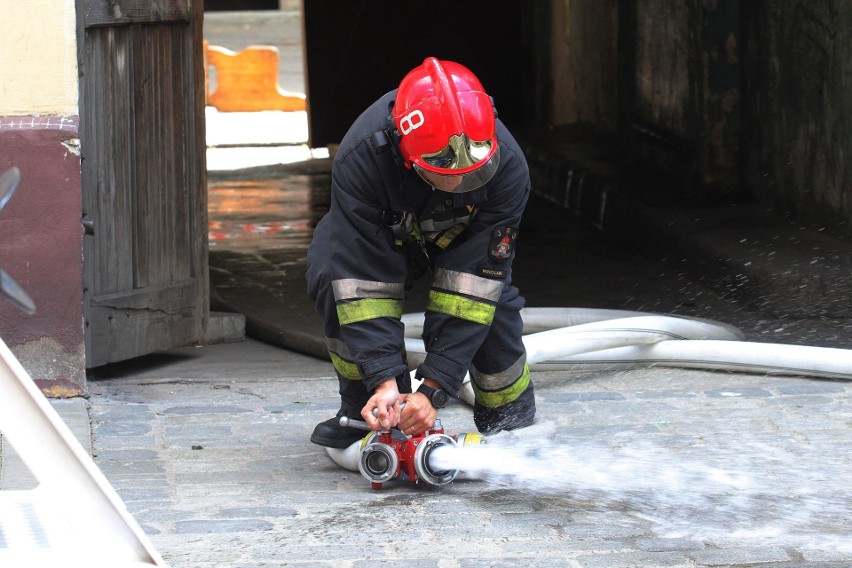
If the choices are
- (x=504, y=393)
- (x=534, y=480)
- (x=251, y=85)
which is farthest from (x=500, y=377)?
(x=251, y=85)

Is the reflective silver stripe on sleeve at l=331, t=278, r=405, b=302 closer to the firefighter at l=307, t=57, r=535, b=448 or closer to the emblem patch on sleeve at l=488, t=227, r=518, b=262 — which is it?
the firefighter at l=307, t=57, r=535, b=448

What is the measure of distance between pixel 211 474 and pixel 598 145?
7655 mm

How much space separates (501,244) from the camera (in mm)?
3691

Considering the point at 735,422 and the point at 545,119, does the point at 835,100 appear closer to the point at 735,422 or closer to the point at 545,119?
the point at 735,422

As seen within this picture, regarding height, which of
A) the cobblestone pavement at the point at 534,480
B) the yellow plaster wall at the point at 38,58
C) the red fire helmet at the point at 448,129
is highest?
the yellow plaster wall at the point at 38,58

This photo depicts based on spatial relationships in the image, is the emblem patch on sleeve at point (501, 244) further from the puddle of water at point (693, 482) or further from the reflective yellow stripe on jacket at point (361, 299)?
the puddle of water at point (693, 482)

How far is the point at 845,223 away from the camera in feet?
23.5

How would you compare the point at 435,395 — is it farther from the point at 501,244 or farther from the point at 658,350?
the point at 658,350

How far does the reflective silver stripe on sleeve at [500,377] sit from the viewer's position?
163 inches

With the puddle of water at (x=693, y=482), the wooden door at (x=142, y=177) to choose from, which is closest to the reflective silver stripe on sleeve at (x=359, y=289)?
the puddle of water at (x=693, y=482)

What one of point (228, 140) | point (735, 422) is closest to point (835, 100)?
point (735, 422)

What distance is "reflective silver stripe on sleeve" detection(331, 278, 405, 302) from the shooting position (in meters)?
3.67

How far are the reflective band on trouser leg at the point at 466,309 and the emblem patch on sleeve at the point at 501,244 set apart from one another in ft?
0.47

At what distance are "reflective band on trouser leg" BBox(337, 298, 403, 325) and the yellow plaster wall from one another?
1.66m
